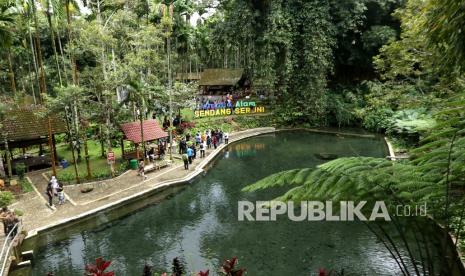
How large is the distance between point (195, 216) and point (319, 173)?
9.95m

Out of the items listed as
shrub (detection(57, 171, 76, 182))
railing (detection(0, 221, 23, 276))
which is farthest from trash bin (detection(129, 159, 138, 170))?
railing (detection(0, 221, 23, 276))

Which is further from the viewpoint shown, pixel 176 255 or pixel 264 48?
pixel 264 48

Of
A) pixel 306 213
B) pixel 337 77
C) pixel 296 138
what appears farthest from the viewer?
pixel 337 77

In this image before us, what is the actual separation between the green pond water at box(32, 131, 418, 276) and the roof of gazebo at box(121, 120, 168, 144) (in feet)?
14.5

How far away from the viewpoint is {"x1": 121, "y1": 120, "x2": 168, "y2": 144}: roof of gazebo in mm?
20859

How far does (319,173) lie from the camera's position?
6074 millimetres

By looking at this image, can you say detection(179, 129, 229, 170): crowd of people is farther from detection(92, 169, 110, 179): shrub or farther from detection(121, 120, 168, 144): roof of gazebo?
detection(92, 169, 110, 179): shrub

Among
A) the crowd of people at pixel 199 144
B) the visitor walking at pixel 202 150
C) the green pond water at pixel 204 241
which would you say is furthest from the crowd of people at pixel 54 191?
the visitor walking at pixel 202 150

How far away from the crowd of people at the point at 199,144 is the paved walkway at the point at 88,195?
2.47ft

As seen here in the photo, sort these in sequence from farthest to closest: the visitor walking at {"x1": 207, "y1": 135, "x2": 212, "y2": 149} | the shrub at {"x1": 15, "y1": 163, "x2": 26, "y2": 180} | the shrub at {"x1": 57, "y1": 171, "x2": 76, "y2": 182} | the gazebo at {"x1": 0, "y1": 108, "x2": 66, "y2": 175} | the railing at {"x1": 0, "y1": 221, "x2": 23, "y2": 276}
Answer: the visitor walking at {"x1": 207, "y1": 135, "x2": 212, "y2": 149}, the gazebo at {"x1": 0, "y1": 108, "x2": 66, "y2": 175}, the shrub at {"x1": 15, "y1": 163, "x2": 26, "y2": 180}, the shrub at {"x1": 57, "y1": 171, "x2": 76, "y2": 182}, the railing at {"x1": 0, "y1": 221, "x2": 23, "y2": 276}

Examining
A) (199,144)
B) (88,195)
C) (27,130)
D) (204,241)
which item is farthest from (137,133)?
(204,241)

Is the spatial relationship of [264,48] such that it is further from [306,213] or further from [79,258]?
[79,258]

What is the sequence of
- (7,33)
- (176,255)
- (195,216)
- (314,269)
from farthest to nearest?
1. (7,33)
2. (195,216)
3. (176,255)
4. (314,269)

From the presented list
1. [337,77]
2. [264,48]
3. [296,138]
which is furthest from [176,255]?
[337,77]
